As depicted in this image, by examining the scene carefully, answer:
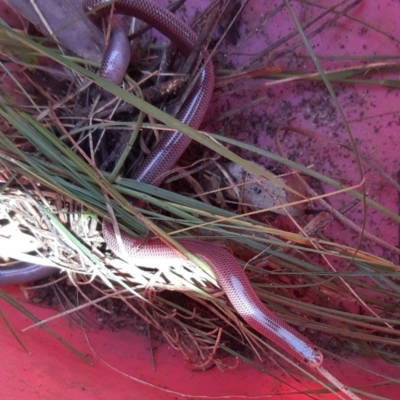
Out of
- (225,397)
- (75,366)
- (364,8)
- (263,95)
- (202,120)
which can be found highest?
(364,8)

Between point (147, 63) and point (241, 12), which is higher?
point (241, 12)

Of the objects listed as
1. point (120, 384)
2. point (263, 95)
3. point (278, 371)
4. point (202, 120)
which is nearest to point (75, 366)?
point (120, 384)

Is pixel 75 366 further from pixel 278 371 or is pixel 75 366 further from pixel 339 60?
pixel 339 60

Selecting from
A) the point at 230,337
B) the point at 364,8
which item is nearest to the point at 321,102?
the point at 364,8

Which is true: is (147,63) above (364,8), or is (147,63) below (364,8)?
below

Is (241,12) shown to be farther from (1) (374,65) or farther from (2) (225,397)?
(2) (225,397)

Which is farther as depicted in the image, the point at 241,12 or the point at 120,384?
the point at 241,12

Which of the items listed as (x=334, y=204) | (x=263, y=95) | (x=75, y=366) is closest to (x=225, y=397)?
(x=75, y=366)
